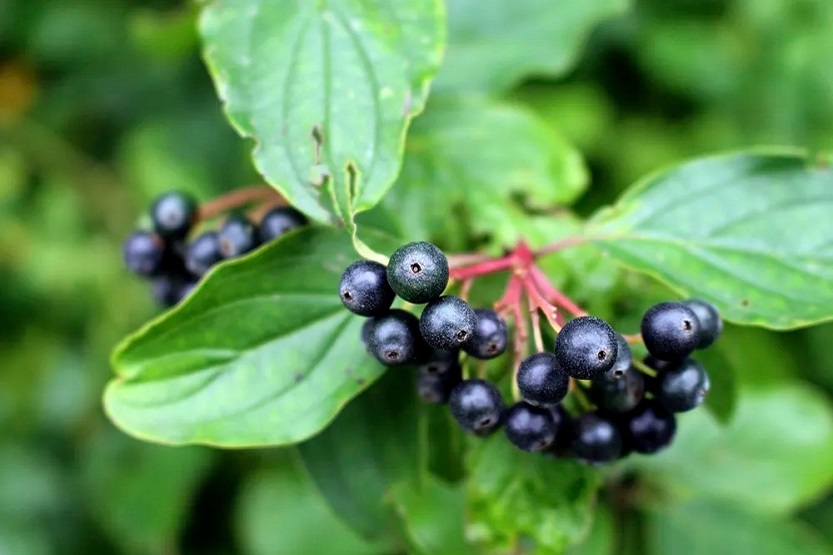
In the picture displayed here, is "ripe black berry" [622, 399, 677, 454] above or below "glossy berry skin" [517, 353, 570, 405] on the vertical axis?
below

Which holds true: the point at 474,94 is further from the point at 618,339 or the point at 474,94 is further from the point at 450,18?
the point at 618,339

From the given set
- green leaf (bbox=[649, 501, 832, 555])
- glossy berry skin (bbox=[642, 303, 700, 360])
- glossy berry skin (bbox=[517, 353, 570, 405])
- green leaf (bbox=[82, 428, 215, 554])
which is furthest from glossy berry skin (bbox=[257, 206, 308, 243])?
green leaf (bbox=[82, 428, 215, 554])

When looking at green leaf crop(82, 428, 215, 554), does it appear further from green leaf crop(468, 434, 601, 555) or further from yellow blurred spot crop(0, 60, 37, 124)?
green leaf crop(468, 434, 601, 555)

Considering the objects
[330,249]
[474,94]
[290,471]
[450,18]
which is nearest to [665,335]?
[330,249]

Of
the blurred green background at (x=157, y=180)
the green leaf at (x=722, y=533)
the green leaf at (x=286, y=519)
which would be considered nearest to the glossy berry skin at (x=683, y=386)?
the green leaf at (x=722, y=533)

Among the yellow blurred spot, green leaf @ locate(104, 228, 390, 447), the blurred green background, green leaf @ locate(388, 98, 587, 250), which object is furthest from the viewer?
the yellow blurred spot

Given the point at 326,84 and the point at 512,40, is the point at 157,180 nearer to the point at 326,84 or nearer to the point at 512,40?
the point at 512,40
